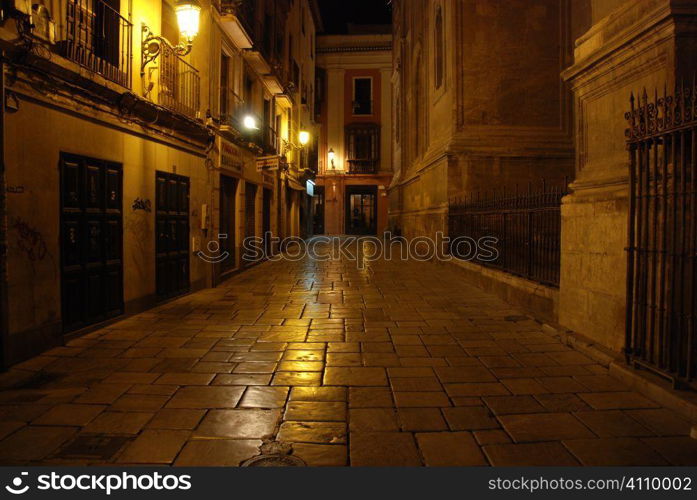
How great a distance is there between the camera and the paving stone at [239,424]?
3.47 meters

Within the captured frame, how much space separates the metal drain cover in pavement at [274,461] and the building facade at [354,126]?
36339 mm

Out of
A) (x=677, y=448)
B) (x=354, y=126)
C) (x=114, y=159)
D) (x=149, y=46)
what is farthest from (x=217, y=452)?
(x=354, y=126)

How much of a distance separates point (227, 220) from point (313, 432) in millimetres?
10608

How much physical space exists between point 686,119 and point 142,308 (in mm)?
7702

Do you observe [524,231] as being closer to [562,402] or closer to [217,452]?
[562,402]

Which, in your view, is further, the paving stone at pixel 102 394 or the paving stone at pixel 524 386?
the paving stone at pixel 524 386

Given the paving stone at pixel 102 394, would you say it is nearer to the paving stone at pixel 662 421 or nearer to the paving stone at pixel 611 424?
the paving stone at pixel 611 424

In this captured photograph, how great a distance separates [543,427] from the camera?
357cm

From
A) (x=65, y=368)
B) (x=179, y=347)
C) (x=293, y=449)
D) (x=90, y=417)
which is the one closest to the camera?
(x=293, y=449)

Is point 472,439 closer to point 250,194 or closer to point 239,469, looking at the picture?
point 239,469

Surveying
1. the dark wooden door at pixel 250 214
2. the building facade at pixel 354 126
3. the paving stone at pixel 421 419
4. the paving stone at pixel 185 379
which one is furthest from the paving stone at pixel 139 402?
the building facade at pixel 354 126

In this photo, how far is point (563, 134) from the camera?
15.5 metres

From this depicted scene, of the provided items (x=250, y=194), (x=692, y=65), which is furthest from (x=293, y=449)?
(x=250, y=194)

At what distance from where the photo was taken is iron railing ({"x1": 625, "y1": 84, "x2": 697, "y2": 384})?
13.1 ft
